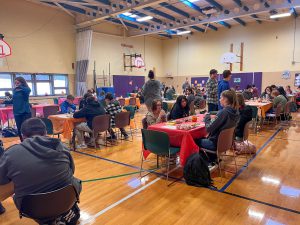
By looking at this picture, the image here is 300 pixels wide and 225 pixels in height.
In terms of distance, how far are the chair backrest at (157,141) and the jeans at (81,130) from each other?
1.84m

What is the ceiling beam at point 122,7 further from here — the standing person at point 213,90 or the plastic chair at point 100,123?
the plastic chair at point 100,123

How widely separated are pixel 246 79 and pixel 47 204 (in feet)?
46.2

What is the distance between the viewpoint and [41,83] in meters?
10.6

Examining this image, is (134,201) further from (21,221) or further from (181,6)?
(181,6)

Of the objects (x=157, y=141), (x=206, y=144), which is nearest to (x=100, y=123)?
(x=157, y=141)

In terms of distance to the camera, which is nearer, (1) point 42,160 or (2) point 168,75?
(1) point 42,160

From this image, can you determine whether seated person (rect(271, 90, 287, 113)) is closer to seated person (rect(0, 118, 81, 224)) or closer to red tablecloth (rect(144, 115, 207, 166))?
red tablecloth (rect(144, 115, 207, 166))

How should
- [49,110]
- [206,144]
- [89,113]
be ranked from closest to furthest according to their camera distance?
[206,144], [89,113], [49,110]

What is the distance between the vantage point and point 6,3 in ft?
29.7

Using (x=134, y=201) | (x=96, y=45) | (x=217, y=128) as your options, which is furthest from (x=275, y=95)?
(x=96, y=45)

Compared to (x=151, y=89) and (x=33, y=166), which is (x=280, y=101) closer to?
(x=151, y=89)

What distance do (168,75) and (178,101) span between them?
43.3ft

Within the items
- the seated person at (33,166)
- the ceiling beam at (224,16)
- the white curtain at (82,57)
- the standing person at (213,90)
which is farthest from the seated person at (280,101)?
the white curtain at (82,57)

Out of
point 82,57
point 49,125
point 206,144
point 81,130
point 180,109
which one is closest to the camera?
point 206,144
